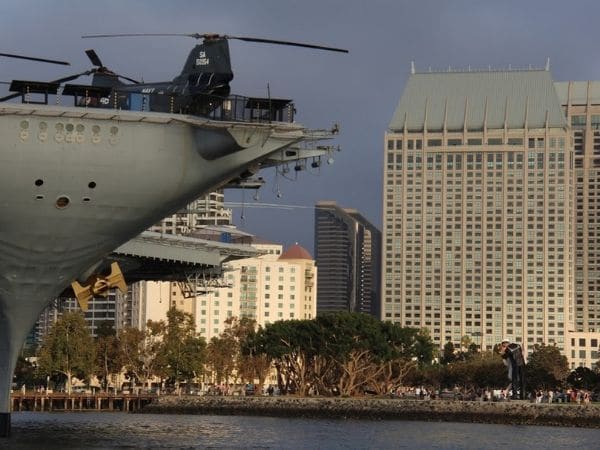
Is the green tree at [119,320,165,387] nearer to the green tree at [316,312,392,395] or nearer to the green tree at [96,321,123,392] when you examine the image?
the green tree at [96,321,123,392]

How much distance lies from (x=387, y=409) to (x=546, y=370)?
2347 inches

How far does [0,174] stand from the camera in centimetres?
5266

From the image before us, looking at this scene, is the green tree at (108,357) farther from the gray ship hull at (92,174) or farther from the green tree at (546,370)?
the gray ship hull at (92,174)

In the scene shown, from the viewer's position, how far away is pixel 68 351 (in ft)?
470

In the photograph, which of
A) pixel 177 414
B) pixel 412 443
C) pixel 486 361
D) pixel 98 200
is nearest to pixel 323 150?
pixel 98 200

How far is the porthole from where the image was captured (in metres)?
54.8

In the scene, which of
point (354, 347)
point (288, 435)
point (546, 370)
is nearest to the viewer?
point (288, 435)

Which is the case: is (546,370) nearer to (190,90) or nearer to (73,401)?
(73,401)

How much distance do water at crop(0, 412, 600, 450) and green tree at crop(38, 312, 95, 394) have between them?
38.4 meters

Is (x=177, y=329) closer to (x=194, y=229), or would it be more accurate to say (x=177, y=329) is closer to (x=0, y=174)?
(x=194, y=229)

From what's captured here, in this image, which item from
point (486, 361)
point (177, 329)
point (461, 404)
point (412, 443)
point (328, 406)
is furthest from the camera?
point (486, 361)

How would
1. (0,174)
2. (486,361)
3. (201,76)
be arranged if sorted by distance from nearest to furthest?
(0,174), (201,76), (486,361)

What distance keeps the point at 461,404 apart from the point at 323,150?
53958 mm

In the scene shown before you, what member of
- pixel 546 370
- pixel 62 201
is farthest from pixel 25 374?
pixel 62 201
